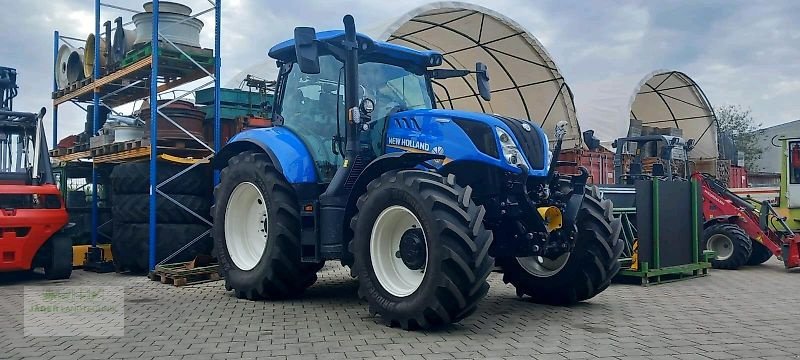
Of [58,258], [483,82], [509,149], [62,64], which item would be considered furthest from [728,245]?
[62,64]

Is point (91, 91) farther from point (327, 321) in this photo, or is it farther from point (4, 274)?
point (327, 321)

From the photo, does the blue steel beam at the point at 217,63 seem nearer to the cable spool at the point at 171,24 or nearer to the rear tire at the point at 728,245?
the cable spool at the point at 171,24

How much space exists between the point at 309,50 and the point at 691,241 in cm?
642

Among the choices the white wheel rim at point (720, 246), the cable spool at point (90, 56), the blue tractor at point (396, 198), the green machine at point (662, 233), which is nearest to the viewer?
the blue tractor at point (396, 198)

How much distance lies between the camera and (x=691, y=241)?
9641 mm

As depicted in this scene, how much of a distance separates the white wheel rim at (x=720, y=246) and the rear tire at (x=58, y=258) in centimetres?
999

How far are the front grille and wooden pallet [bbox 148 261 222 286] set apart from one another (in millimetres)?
4631

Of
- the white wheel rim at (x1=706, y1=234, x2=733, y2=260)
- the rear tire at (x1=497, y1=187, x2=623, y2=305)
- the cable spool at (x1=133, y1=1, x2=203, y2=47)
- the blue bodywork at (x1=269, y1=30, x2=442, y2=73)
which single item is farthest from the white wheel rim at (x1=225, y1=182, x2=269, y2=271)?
the white wheel rim at (x1=706, y1=234, x2=733, y2=260)

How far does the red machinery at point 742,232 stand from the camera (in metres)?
10.8

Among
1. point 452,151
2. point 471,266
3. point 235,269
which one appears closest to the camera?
point 471,266

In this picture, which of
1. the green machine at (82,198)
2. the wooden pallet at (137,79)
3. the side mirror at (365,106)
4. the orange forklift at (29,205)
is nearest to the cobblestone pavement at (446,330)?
the orange forklift at (29,205)

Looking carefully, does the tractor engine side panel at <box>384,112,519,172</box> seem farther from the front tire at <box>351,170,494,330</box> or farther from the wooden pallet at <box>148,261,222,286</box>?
the wooden pallet at <box>148,261,222,286</box>

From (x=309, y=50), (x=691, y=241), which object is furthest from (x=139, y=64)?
(x=691, y=241)

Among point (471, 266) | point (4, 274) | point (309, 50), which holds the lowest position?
point (4, 274)
